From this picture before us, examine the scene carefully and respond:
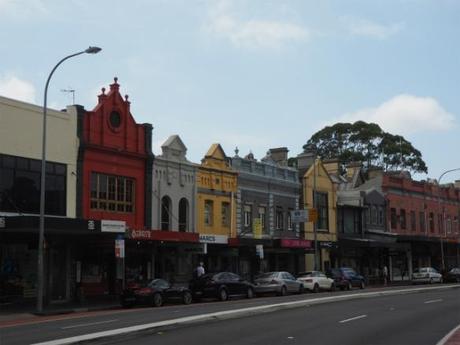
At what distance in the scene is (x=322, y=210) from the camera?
171 feet

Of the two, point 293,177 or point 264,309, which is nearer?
point 264,309

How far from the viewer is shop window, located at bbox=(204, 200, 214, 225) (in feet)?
136

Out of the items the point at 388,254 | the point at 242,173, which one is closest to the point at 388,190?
the point at 388,254

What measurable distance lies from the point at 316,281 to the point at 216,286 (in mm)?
9377

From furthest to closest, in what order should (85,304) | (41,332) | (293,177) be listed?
(293,177), (85,304), (41,332)

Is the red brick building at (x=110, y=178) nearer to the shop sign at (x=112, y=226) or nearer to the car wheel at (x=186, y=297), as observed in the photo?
the shop sign at (x=112, y=226)

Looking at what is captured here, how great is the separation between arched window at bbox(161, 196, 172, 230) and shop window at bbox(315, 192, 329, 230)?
51.6 feet

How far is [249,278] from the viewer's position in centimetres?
4428

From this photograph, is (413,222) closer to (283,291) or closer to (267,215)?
(267,215)

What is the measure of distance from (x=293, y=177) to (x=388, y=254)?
1504cm

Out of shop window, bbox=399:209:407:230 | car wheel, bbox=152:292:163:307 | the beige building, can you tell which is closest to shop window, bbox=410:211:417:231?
shop window, bbox=399:209:407:230

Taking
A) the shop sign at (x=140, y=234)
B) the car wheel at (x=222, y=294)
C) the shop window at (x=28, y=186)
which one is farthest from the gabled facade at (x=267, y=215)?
the shop window at (x=28, y=186)

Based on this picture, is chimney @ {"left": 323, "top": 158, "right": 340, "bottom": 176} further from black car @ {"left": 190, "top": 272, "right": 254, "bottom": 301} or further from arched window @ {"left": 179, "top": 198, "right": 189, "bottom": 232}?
black car @ {"left": 190, "top": 272, "right": 254, "bottom": 301}

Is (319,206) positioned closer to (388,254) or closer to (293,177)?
(293,177)
